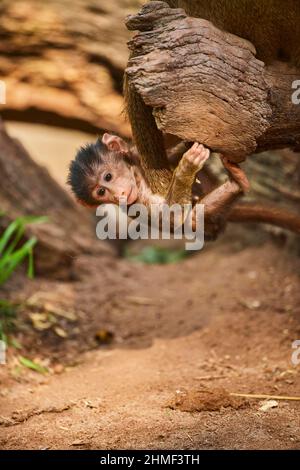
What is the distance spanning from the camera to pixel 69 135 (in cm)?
799

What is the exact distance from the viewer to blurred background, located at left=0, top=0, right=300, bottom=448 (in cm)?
311

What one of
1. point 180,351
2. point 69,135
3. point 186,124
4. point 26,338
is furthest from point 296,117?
point 69,135

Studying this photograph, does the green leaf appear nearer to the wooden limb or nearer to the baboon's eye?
the baboon's eye

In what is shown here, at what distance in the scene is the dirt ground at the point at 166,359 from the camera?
2.88 metres

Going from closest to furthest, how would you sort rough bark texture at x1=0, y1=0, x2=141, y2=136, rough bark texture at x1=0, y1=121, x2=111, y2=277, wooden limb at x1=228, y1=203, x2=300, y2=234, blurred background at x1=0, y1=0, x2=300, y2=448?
1. blurred background at x1=0, y1=0, x2=300, y2=448
2. wooden limb at x1=228, y1=203, x2=300, y2=234
3. rough bark texture at x1=0, y1=121, x2=111, y2=277
4. rough bark texture at x1=0, y1=0, x2=141, y2=136

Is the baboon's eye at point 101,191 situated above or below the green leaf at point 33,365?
above

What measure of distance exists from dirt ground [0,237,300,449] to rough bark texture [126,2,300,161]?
130 cm

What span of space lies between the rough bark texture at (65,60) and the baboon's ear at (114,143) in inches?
121

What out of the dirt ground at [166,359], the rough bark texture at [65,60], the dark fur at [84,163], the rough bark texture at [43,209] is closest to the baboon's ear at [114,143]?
the dark fur at [84,163]

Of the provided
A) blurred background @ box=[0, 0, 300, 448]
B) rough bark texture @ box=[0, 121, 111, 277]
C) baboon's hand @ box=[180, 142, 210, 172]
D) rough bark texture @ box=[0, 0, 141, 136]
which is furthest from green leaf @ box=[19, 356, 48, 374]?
rough bark texture @ box=[0, 0, 141, 136]

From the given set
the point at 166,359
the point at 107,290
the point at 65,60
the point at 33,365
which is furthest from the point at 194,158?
the point at 65,60

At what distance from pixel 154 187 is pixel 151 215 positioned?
15 cm

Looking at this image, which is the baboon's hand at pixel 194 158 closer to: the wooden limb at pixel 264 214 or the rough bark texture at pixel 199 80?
the rough bark texture at pixel 199 80

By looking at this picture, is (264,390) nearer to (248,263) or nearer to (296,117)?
(296,117)
